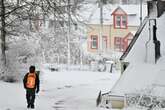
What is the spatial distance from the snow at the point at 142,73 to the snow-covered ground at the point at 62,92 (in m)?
1.72

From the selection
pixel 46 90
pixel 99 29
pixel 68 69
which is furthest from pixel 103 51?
pixel 46 90

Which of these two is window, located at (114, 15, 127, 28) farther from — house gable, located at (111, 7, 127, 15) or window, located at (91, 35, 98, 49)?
window, located at (91, 35, 98, 49)

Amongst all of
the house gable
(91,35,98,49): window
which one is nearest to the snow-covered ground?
the house gable

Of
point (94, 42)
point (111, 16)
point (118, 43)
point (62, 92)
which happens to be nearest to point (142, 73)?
point (62, 92)

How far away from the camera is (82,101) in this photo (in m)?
26.4

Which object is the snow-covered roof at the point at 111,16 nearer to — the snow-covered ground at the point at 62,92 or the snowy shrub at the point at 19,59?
the snow-covered ground at the point at 62,92

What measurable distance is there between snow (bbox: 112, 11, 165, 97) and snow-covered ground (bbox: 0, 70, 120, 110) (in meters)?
1.72

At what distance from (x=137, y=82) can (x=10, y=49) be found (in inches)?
489

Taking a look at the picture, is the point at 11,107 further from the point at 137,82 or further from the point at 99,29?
the point at 99,29

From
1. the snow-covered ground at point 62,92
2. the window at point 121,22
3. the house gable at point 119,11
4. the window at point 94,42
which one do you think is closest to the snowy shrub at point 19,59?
the snow-covered ground at point 62,92

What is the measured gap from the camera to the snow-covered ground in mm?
23400

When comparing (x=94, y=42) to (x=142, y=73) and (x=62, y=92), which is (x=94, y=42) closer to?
(x=62, y=92)

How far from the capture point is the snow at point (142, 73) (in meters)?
23.1

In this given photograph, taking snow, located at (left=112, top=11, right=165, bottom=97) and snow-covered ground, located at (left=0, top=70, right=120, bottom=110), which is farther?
snow-covered ground, located at (left=0, top=70, right=120, bottom=110)
